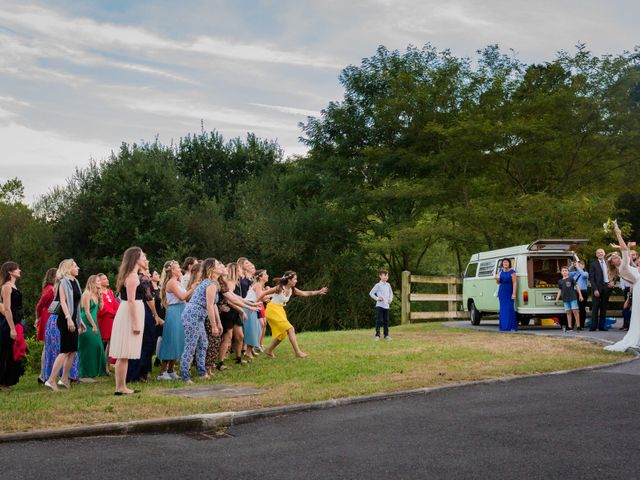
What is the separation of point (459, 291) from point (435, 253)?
1526 cm

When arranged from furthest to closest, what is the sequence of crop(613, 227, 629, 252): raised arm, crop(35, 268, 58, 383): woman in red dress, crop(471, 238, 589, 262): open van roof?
crop(471, 238, 589, 262): open van roof → crop(613, 227, 629, 252): raised arm → crop(35, 268, 58, 383): woman in red dress

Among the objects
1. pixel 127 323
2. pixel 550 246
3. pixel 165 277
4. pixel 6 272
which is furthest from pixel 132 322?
pixel 550 246

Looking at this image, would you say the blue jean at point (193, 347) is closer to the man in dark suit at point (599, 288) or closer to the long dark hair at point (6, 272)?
the long dark hair at point (6, 272)

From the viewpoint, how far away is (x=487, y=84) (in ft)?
105

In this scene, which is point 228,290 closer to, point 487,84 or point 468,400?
point 468,400

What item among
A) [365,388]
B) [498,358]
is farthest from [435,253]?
[365,388]

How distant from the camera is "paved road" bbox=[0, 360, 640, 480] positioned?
20.5 ft

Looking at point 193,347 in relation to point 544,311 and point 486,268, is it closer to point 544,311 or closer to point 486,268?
point 544,311

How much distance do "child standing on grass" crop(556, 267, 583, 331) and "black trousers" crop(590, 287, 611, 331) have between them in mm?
412

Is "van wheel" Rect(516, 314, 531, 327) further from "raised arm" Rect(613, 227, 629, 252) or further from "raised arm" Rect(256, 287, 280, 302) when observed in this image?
"raised arm" Rect(256, 287, 280, 302)

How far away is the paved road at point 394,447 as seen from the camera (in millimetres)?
6234

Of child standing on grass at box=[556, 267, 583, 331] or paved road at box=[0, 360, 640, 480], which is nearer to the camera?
paved road at box=[0, 360, 640, 480]

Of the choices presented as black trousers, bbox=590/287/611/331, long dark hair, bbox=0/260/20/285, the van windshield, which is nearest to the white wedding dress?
black trousers, bbox=590/287/611/331

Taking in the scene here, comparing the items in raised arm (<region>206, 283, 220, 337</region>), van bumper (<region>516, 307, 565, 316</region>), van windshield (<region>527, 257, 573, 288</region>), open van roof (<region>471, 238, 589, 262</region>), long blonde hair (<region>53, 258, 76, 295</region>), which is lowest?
van bumper (<region>516, 307, 565, 316</region>)
